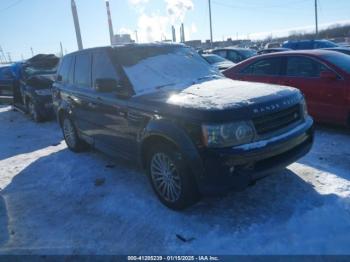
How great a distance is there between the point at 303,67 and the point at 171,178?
166 inches

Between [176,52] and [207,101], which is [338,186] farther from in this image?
[176,52]

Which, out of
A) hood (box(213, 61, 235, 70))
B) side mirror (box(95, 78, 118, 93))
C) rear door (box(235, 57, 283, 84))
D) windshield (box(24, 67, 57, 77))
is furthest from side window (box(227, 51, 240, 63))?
side mirror (box(95, 78, 118, 93))

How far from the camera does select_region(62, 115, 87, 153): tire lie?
6484mm

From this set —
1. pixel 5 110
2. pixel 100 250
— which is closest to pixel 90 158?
pixel 100 250


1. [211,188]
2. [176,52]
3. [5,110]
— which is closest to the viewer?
[211,188]

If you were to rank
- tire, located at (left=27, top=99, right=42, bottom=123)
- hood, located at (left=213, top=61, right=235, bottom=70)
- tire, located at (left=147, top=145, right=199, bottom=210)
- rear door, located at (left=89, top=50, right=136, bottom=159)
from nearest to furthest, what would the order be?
tire, located at (left=147, top=145, right=199, bottom=210) → rear door, located at (left=89, top=50, right=136, bottom=159) → tire, located at (left=27, top=99, right=42, bottom=123) → hood, located at (left=213, top=61, right=235, bottom=70)

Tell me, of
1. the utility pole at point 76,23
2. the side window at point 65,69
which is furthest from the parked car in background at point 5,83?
the side window at point 65,69

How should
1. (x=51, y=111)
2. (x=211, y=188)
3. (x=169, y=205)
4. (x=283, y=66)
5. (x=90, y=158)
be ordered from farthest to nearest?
1. (x=51, y=111)
2. (x=283, y=66)
3. (x=90, y=158)
4. (x=169, y=205)
5. (x=211, y=188)

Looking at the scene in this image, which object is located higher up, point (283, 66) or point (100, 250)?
point (283, 66)

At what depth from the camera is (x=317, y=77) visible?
21.0ft

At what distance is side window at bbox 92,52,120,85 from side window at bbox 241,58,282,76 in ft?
12.3

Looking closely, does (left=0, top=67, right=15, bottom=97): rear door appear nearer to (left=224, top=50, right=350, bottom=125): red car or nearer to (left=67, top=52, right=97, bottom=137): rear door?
(left=67, top=52, right=97, bottom=137): rear door

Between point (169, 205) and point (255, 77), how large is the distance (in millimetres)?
4408

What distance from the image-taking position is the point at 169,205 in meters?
4.02
